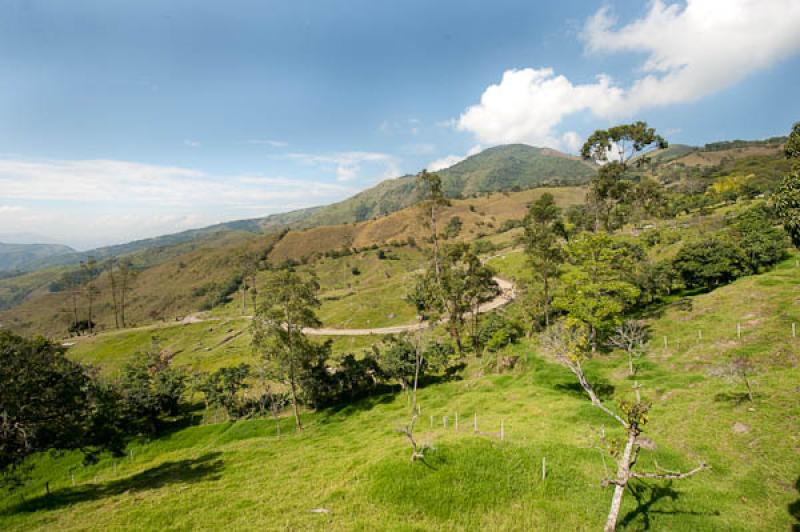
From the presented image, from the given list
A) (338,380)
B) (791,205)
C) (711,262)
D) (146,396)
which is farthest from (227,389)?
(711,262)

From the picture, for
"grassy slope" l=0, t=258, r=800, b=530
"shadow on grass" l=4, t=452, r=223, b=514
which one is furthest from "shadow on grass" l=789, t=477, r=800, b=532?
"shadow on grass" l=4, t=452, r=223, b=514

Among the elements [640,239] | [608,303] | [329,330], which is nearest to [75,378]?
[608,303]

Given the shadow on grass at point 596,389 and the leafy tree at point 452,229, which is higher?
the leafy tree at point 452,229

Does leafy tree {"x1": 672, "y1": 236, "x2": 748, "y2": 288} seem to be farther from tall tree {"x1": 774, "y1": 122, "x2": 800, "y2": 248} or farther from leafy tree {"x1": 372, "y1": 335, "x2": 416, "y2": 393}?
leafy tree {"x1": 372, "y1": 335, "x2": 416, "y2": 393}

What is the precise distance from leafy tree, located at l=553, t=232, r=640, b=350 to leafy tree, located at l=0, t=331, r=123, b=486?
4554cm

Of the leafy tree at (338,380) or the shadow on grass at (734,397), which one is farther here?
the leafy tree at (338,380)

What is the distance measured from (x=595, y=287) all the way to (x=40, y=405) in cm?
4905

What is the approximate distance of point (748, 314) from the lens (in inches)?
1345

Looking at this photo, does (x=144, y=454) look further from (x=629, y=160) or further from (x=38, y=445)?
(x=629, y=160)

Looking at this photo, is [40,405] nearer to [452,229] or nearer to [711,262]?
[452,229]

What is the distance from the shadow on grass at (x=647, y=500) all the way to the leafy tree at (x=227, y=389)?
160 feet

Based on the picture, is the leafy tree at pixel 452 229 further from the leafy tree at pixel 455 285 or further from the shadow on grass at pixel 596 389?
the shadow on grass at pixel 596 389

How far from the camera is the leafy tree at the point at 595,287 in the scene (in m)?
36.1

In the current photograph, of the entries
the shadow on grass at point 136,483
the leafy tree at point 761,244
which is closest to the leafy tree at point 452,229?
the leafy tree at point 761,244
